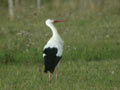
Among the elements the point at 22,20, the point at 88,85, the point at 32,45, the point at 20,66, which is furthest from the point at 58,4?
the point at 88,85

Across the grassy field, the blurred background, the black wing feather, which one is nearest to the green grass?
the grassy field

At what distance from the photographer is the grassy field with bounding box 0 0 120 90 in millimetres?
8281

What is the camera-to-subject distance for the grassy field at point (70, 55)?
828 centimetres

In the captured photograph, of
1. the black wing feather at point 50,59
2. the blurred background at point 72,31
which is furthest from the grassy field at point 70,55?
the black wing feather at point 50,59

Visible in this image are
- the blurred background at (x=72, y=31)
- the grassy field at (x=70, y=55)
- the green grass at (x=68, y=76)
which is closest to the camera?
the green grass at (x=68, y=76)

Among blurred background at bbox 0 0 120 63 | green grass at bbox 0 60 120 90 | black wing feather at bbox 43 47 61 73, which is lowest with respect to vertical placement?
blurred background at bbox 0 0 120 63

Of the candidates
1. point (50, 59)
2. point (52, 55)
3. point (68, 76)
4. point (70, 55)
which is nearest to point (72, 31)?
point (70, 55)

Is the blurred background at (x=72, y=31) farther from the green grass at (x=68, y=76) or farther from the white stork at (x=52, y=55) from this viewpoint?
the white stork at (x=52, y=55)

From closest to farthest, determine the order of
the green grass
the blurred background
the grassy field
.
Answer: the green grass, the grassy field, the blurred background

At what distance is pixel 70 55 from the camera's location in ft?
36.0

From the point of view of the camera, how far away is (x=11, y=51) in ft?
37.3

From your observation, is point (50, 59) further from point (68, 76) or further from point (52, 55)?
point (68, 76)

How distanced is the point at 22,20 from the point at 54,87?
1152 cm

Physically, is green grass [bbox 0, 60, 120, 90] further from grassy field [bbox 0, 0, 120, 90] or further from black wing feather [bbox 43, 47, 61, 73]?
black wing feather [bbox 43, 47, 61, 73]
